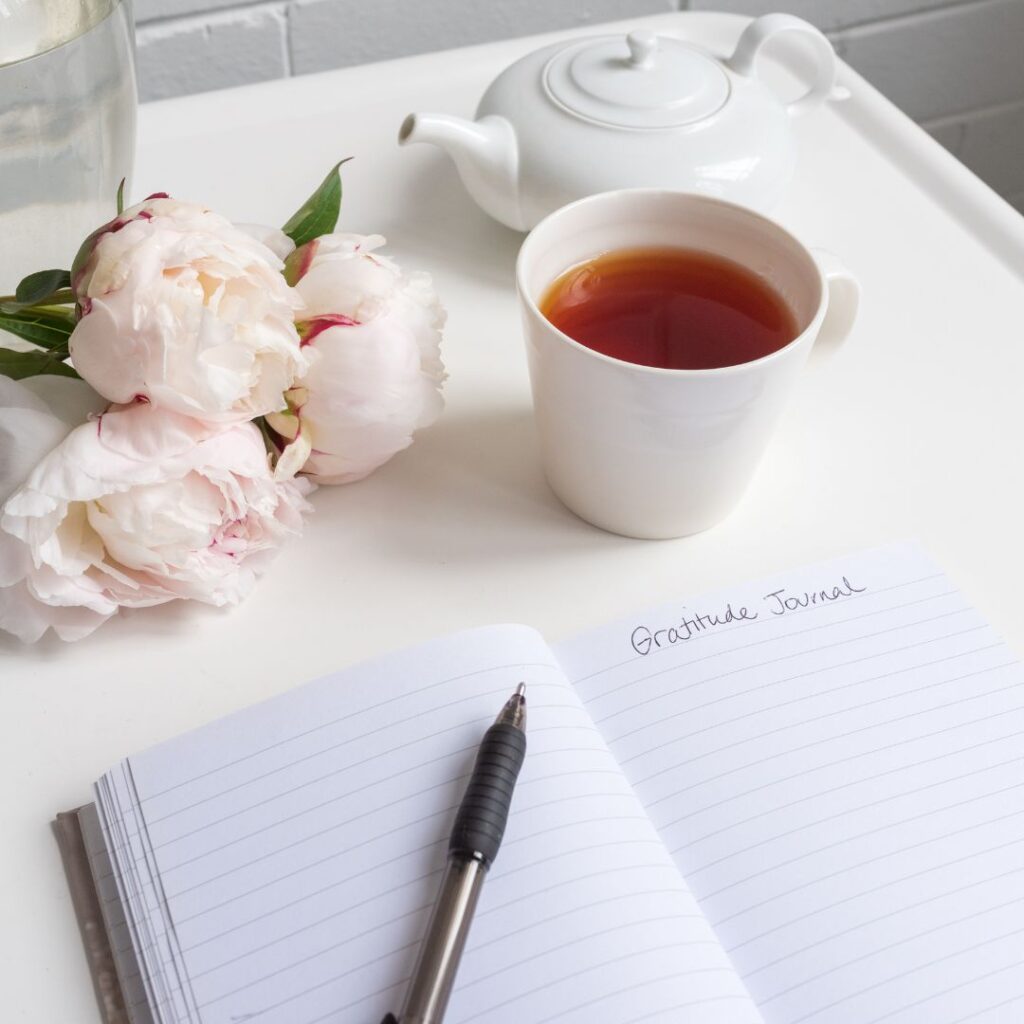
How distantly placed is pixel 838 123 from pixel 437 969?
0.63 metres

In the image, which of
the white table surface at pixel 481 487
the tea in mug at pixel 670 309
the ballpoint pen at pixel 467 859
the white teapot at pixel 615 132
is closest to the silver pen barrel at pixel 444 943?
the ballpoint pen at pixel 467 859

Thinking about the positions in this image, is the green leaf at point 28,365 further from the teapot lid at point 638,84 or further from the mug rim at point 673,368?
the teapot lid at point 638,84

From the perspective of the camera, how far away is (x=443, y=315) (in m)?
0.51

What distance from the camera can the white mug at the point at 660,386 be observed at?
46 cm

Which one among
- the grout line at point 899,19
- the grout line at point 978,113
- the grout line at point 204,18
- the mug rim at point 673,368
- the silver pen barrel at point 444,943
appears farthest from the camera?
the grout line at point 978,113

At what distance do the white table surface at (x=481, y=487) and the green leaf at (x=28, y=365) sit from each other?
106mm

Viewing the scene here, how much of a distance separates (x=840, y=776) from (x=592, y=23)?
0.91 meters

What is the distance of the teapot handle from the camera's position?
676 mm

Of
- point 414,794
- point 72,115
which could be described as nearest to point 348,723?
point 414,794

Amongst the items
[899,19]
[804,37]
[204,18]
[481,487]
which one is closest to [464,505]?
[481,487]

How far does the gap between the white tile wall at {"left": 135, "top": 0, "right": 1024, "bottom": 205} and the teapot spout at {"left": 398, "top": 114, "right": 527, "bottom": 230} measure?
1.54ft

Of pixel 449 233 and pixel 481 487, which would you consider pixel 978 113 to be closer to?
pixel 449 233

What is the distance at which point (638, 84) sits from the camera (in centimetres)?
63

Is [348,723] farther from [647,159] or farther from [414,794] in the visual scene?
[647,159]
